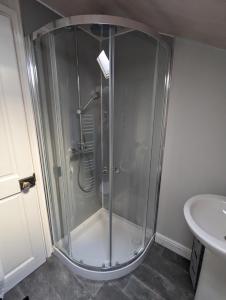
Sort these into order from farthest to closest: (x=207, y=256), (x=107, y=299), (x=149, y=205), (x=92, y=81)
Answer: (x=149, y=205) < (x=92, y=81) < (x=107, y=299) < (x=207, y=256)

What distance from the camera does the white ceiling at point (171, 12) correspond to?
0.74 meters

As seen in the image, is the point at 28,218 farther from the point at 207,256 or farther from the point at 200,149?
the point at 200,149

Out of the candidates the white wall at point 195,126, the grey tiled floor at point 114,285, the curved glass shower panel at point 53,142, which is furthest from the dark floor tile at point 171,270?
the curved glass shower panel at point 53,142

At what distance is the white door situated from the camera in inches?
43.3

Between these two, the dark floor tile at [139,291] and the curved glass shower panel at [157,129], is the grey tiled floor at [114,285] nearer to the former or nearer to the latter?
the dark floor tile at [139,291]

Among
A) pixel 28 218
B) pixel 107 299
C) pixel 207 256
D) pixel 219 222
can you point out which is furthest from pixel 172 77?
pixel 107 299

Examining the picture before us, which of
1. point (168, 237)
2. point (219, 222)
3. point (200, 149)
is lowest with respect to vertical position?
point (168, 237)

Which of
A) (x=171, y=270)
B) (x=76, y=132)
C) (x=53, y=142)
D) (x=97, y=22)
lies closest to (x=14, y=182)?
(x=53, y=142)

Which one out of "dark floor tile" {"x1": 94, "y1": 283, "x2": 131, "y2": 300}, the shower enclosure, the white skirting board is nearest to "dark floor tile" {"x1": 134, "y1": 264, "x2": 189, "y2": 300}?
the shower enclosure

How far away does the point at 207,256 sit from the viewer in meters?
1.09

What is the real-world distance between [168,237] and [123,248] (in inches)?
20.2

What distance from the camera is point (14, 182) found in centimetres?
125

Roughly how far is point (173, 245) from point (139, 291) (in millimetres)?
588

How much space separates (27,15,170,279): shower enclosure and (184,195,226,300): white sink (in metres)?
0.56
